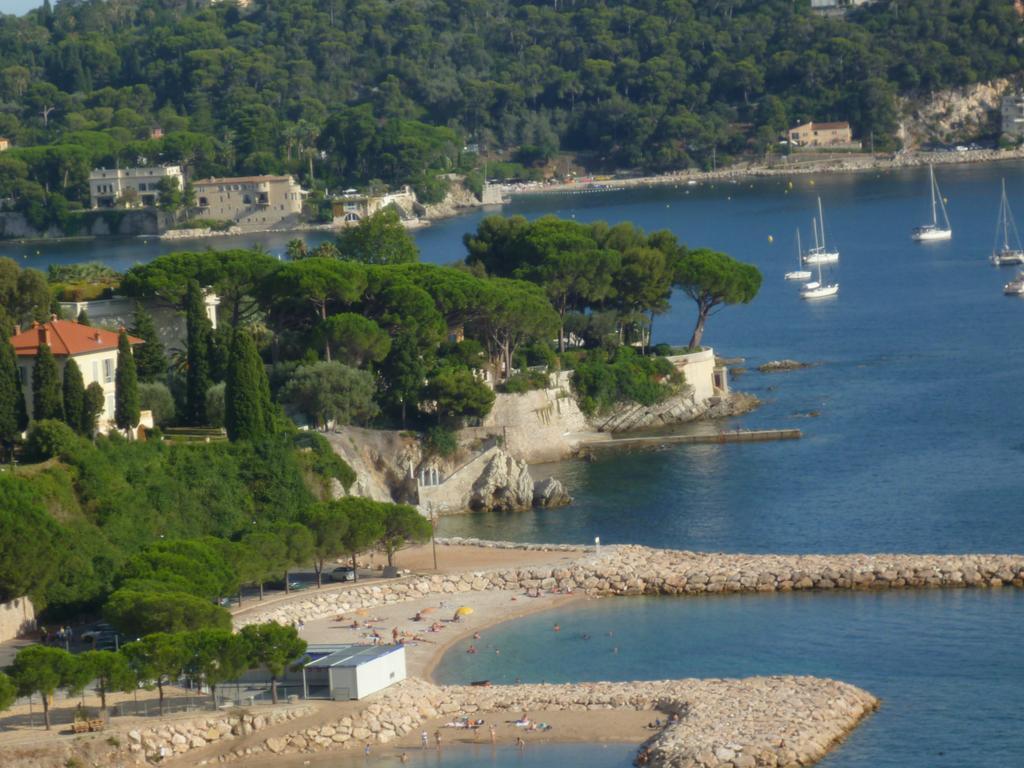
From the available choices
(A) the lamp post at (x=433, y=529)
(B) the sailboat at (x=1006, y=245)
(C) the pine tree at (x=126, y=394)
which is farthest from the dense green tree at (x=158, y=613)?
(B) the sailboat at (x=1006, y=245)

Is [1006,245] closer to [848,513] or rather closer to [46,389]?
[848,513]

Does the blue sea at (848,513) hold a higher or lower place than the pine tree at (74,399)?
lower

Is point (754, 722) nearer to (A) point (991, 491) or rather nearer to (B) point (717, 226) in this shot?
(A) point (991, 491)

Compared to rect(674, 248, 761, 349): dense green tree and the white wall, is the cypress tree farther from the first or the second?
rect(674, 248, 761, 349): dense green tree

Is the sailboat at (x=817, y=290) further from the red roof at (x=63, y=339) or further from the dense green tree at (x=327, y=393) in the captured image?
the red roof at (x=63, y=339)

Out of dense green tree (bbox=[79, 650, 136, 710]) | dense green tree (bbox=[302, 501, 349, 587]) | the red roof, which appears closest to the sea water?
dense green tree (bbox=[302, 501, 349, 587])

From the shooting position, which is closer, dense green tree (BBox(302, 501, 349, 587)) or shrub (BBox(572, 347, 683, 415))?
dense green tree (BBox(302, 501, 349, 587))

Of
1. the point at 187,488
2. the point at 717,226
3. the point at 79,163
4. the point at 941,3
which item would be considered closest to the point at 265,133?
the point at 79,163
